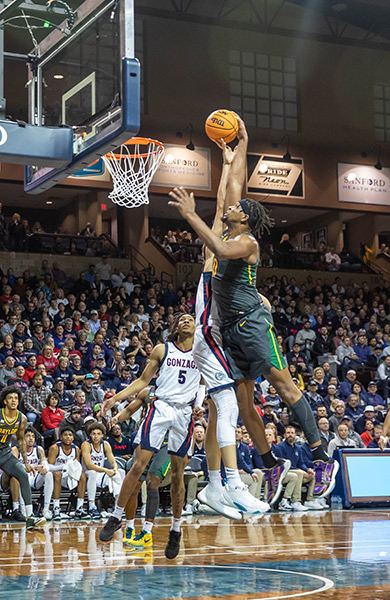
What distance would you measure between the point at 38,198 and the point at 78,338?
11.5 metres

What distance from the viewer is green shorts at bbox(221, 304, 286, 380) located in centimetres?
557

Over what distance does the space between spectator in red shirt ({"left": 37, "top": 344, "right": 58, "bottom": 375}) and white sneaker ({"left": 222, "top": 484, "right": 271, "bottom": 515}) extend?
1010cm

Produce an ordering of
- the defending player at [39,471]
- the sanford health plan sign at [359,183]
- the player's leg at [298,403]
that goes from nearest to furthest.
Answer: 1. the player's leg at [298,403]
2. the defending player at [39,471]
3. the sanford health plan sign at [359,183]

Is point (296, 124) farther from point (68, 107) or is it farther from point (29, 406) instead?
point (68, 107)

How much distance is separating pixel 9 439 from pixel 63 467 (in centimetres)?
158

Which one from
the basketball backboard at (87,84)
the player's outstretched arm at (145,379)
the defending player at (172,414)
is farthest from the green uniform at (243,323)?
the defending player at (172,414)

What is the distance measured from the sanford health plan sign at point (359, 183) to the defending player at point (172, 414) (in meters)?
20.0

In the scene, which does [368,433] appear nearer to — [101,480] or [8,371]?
[101,480]

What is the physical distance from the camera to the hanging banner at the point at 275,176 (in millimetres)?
25953

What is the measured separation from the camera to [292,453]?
15039 mm

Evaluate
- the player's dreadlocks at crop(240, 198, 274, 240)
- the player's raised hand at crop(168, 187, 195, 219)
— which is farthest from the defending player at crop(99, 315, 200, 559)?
the player's raised hand at crop(168, 187, 195, 219)

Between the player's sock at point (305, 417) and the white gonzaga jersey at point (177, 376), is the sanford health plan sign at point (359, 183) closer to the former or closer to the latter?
the white gonzaga jersey at point (177, 376)

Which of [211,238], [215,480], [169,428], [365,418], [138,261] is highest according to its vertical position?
[138,261]

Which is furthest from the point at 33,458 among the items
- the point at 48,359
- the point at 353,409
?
the point at 353,409
